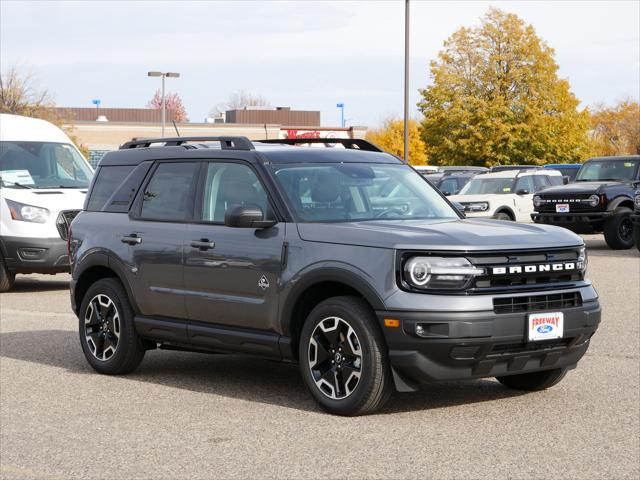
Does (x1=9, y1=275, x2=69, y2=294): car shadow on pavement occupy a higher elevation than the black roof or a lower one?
lower

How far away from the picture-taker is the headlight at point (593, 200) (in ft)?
80.5

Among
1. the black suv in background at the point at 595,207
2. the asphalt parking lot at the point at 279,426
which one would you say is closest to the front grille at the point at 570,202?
the black suv in background at the point at 595,207

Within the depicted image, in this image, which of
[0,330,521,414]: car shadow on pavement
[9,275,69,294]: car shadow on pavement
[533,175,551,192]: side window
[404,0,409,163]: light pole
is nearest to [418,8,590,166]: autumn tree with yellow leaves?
[404,0,409,163]: light pole

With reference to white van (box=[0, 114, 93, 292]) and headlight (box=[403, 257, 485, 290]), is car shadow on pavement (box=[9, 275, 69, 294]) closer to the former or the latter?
white van (box=[0, 114, 93, 292])

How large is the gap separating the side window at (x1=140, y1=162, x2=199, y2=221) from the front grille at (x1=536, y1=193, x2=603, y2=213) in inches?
660

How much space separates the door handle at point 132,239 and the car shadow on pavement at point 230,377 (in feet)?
3.48

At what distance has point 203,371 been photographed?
376 inches

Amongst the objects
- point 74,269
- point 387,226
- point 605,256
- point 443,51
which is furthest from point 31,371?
point 443,51

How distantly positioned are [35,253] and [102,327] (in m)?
7.24

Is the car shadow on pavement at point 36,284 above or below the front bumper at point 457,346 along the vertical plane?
below

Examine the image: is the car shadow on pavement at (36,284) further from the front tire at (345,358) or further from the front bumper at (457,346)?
the front bumper at (457,346)

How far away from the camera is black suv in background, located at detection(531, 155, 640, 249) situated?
2456 centimetres

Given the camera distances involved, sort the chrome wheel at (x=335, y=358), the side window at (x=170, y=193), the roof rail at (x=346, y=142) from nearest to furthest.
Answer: the chrome wheel at (x=335, y=358) < the side window at (x=170, y=193) < the roof rail at (x=346, y=142)

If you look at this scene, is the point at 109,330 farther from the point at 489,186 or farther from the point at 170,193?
the point at 489,186
